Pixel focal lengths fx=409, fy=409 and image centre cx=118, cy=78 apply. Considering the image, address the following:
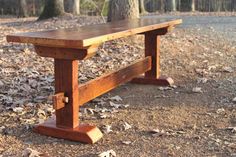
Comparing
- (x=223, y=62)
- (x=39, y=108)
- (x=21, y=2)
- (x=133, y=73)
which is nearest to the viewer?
(x=39, y=108)

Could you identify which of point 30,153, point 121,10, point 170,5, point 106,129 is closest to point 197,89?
point 106,129

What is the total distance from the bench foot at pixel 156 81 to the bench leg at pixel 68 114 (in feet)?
6.95

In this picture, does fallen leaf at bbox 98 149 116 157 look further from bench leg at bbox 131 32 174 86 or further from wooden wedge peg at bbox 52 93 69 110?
bench leg at bbox 131 32 174 86

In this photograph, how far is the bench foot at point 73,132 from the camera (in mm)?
3688

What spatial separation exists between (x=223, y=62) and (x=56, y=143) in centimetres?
429

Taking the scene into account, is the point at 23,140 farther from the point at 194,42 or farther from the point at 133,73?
the point at 194,42

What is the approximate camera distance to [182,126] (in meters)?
4.11

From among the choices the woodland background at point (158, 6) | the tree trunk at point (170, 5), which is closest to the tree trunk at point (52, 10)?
the woodland background at point (158, 6)

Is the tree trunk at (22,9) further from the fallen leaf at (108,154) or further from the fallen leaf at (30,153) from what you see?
the fallen leaf at (108,154)

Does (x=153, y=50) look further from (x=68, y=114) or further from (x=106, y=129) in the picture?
(x=68, y=114)

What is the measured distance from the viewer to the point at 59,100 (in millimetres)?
3732

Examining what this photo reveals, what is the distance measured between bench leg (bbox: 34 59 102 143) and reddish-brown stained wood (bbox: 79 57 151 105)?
219mm

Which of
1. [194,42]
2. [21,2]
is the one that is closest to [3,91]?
[194,42]

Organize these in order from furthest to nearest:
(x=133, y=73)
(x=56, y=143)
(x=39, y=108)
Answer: (x=133, y=73)
(x=39, y=108)
(x=56, y=143)
